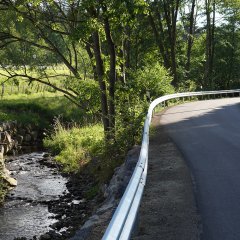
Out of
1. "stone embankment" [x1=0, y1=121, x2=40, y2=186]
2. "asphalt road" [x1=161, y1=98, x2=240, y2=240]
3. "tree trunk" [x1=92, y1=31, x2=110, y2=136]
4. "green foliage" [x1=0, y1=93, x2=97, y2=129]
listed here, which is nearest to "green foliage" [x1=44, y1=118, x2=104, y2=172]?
"tree trunk" [x1=92, y1=31, x2=110, y2=136]

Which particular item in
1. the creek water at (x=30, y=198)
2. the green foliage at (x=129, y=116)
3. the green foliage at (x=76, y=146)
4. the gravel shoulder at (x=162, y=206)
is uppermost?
the green foliage at (x=129, y=116)

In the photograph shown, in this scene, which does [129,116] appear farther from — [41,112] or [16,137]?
[41,112]

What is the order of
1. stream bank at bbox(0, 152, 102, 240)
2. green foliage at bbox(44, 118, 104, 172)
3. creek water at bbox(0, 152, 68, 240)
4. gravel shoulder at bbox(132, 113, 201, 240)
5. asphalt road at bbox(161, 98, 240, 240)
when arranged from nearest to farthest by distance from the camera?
gravel shoulder at bbox(132, 113, 201, 240) → asphalt road at bbox(161, 98, 240, 240) → stream bank at bbox(0, 152, 102, 240) → creek water at bbox(0, 152, 68, 240) → green foliage at bbox(44, 118, 104, 172)

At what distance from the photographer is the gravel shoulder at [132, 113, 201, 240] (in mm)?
5141

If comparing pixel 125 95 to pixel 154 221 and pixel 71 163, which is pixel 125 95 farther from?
pixel 154 221

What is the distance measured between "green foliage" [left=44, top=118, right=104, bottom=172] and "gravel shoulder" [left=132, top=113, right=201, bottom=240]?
848cm

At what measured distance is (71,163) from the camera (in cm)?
1912

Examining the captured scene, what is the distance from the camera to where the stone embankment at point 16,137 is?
2420 centimetres

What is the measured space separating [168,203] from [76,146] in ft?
52.3

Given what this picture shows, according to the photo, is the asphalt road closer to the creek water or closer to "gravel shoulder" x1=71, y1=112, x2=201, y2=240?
"gravel shoulder" x1=71, y1=112, x2=201, y2=240

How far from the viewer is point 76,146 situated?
21906mm

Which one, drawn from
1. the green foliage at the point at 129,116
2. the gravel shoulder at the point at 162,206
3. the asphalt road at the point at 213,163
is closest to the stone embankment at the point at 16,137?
the green foliage at the point at 129,116

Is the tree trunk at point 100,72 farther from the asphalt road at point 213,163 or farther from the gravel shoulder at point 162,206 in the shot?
the gravel shoulder at point 162,206

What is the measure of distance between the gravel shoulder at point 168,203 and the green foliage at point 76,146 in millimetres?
8485
